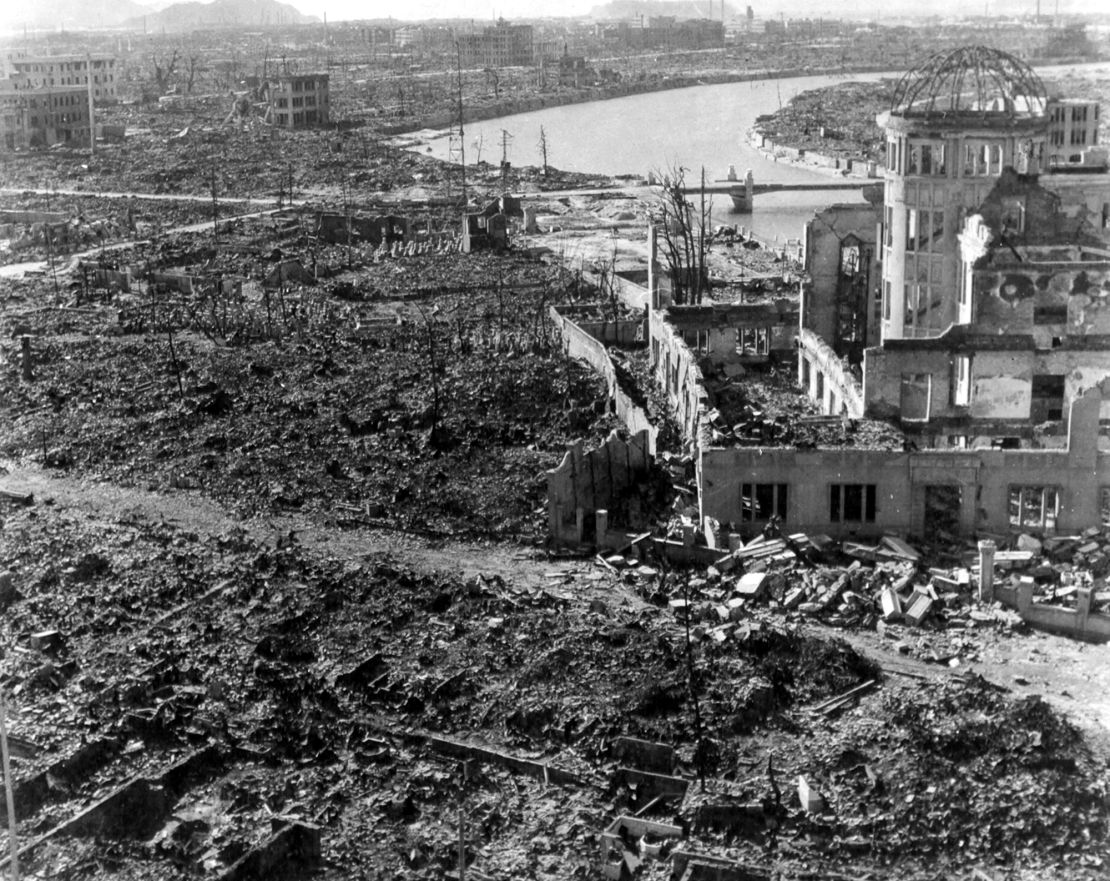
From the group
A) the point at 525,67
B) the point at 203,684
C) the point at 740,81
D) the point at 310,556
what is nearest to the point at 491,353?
the point at 310,556

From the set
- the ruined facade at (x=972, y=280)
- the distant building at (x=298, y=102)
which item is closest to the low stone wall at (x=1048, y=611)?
the ruined facade at (x=972, y=280)

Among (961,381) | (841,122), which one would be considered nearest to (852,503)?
(961,381)

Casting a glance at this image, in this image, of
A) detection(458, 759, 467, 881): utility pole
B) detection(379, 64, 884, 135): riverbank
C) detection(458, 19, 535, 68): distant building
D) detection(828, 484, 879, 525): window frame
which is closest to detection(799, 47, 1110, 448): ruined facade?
detection(828, 484, 879, 525): window frame

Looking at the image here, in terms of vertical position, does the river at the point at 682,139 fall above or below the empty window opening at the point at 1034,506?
above

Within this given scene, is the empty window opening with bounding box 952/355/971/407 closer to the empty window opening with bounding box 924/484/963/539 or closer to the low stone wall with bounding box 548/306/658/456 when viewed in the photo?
the empty window opening with bounding box 924/484/963/539

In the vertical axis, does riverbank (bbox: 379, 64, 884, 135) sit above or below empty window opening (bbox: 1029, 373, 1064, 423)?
above

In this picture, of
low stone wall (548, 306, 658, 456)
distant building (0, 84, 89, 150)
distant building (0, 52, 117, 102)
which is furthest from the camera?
distant building (0, 52, 117, 102)

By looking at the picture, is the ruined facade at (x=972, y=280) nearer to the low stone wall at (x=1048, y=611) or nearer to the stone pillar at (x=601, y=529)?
the low stone wall at (x=1048, y=611)
